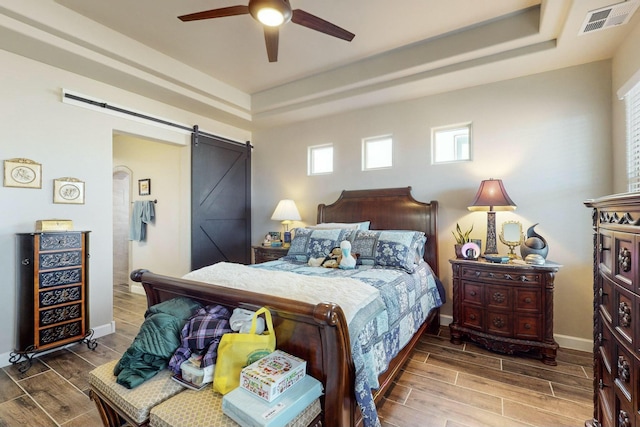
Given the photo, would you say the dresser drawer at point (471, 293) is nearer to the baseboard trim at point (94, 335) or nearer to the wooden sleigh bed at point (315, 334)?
the wooden sleigh bed at point (315, 334)

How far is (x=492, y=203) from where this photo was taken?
285 cm

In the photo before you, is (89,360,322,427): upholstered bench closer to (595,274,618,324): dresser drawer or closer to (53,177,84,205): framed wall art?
(595,274,618,324): dresser drawer

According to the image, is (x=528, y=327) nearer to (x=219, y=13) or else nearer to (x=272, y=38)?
(x=272, y=38)

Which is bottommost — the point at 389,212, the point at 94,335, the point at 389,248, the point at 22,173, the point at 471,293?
the point at 94,335

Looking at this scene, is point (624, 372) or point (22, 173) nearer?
point (624, 372)

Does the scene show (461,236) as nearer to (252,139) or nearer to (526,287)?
(526,287)

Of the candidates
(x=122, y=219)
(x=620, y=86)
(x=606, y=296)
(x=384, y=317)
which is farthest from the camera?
(x=122, y=219)

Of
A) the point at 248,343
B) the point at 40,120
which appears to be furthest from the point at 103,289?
the point at 248,343

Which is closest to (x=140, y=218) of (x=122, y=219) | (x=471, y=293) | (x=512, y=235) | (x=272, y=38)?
(x=122, y=219)

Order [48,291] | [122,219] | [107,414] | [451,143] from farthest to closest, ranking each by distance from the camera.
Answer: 1. [122,219]
2. [451,143]
3. [48,291]
4. [107,414]

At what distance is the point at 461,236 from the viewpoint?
10.5ft

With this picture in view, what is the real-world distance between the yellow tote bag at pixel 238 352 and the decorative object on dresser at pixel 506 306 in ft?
7.00

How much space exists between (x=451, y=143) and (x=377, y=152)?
3.07 ft

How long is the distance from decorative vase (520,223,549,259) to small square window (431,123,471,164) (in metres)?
1.06
